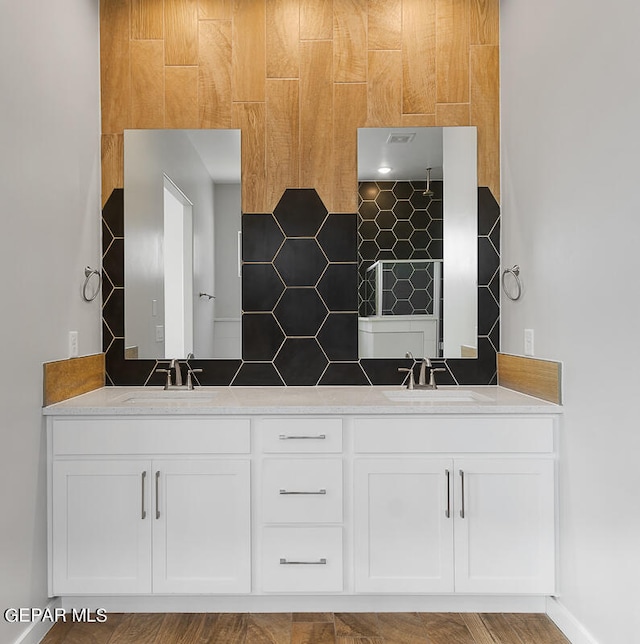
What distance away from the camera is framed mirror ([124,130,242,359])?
103 inches

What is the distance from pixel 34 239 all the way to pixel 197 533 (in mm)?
1254

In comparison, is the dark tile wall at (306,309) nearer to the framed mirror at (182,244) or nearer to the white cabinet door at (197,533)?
the framed mirror at (182,244)

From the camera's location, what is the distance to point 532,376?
2262 mm

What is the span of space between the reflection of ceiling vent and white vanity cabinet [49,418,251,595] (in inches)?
64.9

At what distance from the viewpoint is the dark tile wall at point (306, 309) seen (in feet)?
8.67

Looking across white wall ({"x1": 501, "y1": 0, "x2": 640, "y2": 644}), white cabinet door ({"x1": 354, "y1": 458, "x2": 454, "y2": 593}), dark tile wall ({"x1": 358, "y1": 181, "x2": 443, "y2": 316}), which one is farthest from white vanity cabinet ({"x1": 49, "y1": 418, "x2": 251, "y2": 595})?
white wall ({"x1": 501, "y1": 0, "x2": 640, "y2": 644})

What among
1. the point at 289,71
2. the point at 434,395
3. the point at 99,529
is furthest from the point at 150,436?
the point at 289,71

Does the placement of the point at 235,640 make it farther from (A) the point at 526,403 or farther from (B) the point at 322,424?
(A) the point at 526,403

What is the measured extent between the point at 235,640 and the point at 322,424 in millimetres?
829

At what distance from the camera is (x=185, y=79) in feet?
8.57

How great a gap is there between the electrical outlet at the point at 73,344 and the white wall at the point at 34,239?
0.03 m

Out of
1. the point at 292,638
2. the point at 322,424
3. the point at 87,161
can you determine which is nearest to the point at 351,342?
the point at 322,424

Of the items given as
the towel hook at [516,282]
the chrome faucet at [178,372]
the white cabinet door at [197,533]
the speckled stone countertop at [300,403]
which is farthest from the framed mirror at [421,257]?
the white cabinet door at [197,533]

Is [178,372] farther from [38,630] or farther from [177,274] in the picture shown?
[38,630]
